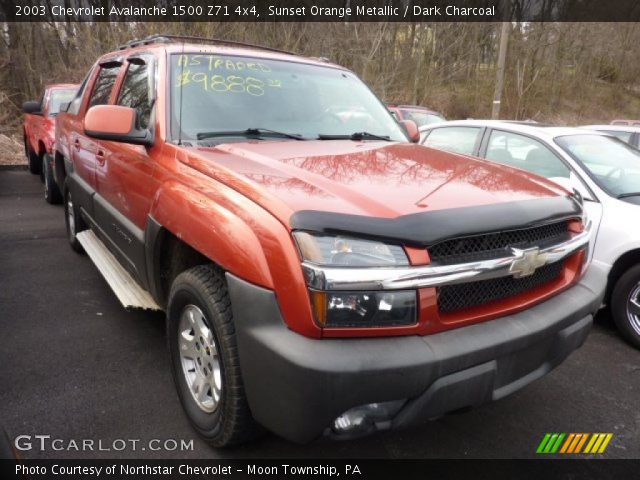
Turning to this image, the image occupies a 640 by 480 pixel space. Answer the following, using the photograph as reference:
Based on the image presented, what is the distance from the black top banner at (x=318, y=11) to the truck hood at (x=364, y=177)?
13924 millimetres

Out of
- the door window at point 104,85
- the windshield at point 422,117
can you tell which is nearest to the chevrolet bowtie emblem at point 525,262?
the door window at point 104,85

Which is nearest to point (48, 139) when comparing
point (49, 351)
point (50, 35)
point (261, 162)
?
point (49, 351)

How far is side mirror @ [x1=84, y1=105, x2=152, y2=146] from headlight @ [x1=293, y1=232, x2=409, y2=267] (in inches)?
58.7

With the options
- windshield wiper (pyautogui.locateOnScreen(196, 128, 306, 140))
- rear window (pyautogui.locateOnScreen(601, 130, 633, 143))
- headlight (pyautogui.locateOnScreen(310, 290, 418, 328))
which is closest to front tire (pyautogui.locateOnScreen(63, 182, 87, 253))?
windshield wiper (pyautogui.locateOnScreen(196, 128, 306, 140))

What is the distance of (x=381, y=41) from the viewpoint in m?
21.3

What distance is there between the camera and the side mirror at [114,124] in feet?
8.79

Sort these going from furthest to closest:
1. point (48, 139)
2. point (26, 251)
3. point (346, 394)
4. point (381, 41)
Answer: point (381, 41), point (48, 139), point (26, 251), point (346, 394)

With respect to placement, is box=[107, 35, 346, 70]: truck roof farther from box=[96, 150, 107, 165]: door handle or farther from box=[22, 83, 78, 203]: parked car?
box=[22, 83, 78, 203]: parked car

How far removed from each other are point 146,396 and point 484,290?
1.95m

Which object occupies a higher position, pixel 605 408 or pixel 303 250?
pixel 303 250

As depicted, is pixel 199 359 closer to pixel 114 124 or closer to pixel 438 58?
pixel 114 124

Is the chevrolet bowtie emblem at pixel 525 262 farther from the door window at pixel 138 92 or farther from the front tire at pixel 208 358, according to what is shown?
the door window at pixel 138 92

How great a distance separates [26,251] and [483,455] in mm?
4972

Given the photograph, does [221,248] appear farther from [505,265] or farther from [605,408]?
[605,408]
